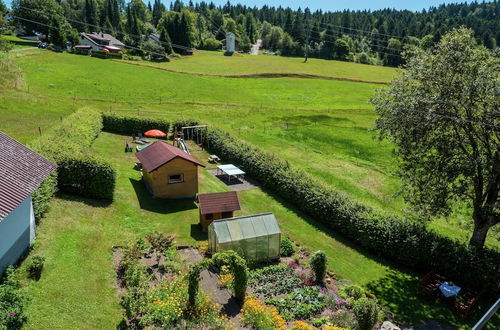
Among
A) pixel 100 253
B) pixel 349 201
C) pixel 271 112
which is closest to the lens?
pixel 100 253

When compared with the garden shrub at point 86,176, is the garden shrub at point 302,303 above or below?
below

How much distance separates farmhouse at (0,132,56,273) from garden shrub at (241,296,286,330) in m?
11.0

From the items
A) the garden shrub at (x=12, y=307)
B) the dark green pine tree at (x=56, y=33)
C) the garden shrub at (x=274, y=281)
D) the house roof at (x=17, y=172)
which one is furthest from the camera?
the dark green pine tree at (x=56, y=33)

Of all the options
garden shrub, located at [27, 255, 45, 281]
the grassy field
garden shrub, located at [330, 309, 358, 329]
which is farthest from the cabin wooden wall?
garden shrub, located at [330, 309, 358, 329]

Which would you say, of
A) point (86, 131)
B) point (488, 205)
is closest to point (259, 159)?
point (86, 131)

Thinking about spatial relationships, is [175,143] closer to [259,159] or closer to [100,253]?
[259,159]

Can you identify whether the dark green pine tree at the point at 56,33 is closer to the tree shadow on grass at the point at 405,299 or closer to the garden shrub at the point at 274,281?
the garden shrub at the point at 274,281

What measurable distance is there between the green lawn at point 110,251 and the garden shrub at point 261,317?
5.61 metres


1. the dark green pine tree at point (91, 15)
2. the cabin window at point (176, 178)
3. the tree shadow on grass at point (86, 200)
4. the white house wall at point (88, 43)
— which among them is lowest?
the tree shadow on grass at point (86, 200)

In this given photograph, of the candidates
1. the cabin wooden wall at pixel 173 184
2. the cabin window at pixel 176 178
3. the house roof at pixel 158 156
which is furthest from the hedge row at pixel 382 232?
the cabin window at pixel 176 178

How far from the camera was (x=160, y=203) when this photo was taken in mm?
28359

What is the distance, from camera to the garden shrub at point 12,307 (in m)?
13.1

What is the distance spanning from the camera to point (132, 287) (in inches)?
648

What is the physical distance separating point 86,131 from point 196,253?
67.0ft
